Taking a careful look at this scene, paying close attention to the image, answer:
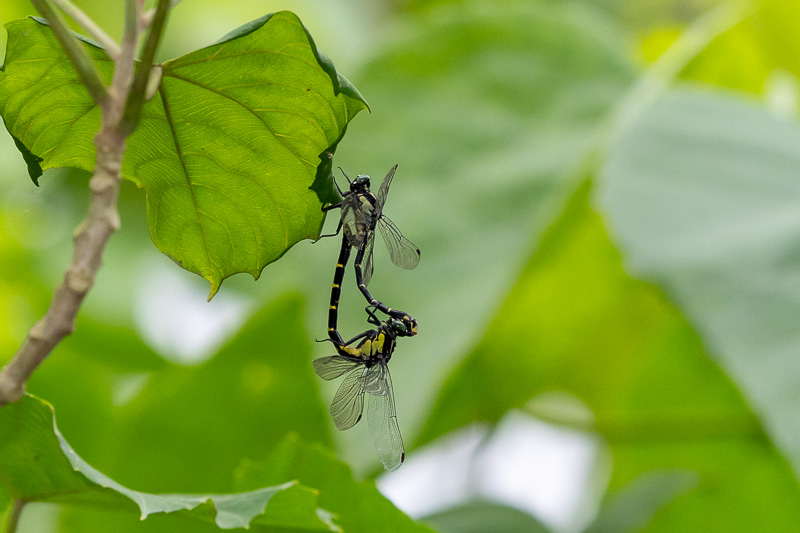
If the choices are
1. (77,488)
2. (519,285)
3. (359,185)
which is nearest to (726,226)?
(519,285)

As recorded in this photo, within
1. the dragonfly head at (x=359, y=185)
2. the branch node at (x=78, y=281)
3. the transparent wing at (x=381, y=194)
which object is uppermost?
the branch node at (x=78, y=281)

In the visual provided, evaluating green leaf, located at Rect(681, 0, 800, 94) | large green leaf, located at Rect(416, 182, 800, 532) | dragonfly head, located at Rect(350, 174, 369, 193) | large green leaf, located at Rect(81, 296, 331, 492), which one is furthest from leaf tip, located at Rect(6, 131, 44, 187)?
green leaf, located at Rect(681, 0, 800, 94)

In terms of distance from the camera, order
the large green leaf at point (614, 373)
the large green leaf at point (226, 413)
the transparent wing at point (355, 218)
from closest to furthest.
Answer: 1. the transparent wing at point (355, 218)
2. the large green leaf at point (226, 413)
3. the large green leaf at point (614, 373)

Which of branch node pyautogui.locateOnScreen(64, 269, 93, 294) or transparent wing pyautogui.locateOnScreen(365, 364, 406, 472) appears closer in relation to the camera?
branch node pyautogui.locateOnScreen(64, 269, 93, 294)

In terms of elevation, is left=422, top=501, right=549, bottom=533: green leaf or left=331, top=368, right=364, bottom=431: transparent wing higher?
left=331, top=368, right=364, bottom=431: transparent wing

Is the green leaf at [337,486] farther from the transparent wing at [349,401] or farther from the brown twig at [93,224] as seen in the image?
the brown twig at [93,224]

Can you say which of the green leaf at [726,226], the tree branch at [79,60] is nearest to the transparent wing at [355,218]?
the tree branch at [79,60]

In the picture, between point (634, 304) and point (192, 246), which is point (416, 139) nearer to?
point (634, 304)

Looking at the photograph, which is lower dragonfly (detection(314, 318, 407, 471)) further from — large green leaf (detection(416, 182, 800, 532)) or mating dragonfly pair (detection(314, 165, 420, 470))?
large green leaf (detection(416, 182, 800, 532))
